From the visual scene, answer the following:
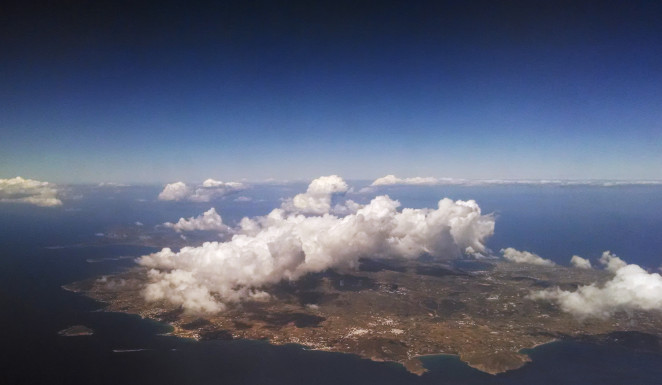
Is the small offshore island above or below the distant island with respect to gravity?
below

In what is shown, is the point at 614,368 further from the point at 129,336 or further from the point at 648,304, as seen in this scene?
the point at 129,336

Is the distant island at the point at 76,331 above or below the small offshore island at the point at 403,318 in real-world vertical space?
above

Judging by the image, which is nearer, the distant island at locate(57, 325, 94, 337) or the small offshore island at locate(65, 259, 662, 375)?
the small offshore island at locate(65, 259, 662, 375)

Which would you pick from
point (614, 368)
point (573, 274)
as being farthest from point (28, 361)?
point (573, 274)

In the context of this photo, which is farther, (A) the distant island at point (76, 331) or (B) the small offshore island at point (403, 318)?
(A) the distant island at point (76, 331)
